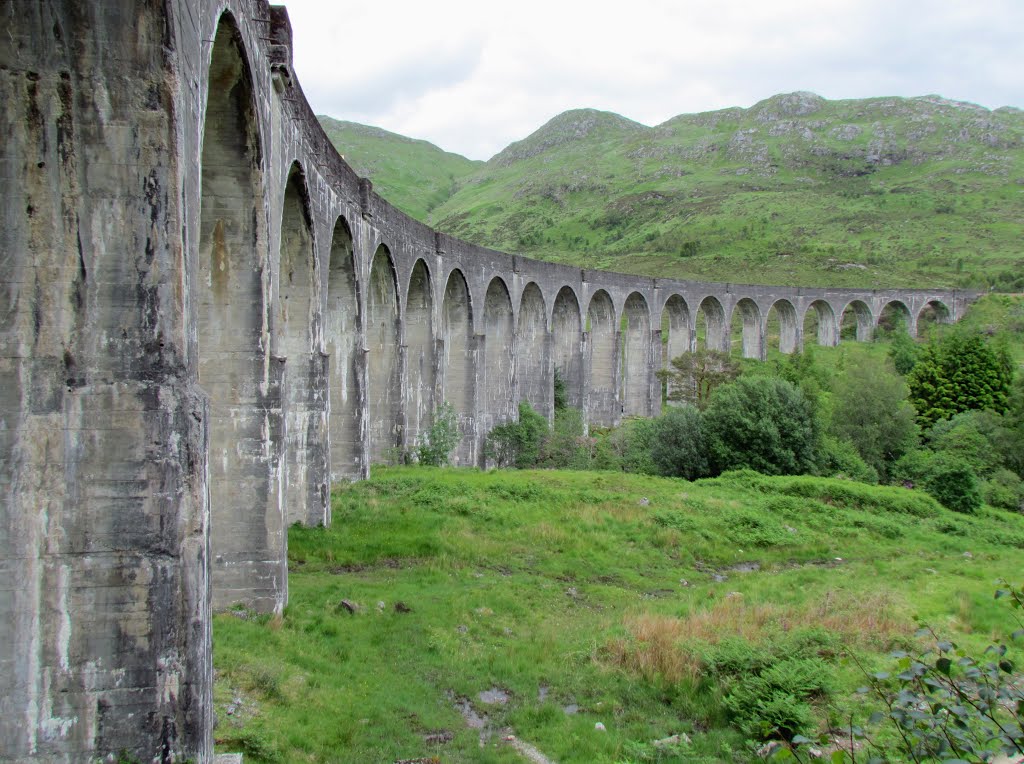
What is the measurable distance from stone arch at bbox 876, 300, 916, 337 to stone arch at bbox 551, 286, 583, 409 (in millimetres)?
29254

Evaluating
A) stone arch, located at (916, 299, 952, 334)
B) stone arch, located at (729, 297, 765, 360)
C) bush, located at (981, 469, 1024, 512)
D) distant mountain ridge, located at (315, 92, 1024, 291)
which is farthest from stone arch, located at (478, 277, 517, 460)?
stone arch, located at (916, 299, 952, 334)

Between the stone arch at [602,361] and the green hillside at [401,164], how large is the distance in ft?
268

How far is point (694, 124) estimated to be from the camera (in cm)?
14438

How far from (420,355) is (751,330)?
1277 inches

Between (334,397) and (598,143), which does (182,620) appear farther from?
(598,143)

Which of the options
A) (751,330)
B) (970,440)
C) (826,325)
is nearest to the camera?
(970,440)

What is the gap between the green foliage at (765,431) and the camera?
2381 centimetres

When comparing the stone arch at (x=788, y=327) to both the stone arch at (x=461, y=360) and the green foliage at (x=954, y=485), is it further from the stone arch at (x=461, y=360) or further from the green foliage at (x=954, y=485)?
the stone arch at (x=461, y=360)

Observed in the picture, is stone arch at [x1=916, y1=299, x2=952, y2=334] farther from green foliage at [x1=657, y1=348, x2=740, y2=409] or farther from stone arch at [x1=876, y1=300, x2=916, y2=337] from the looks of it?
green foliage at [x1=657, y1=348, x2=740, y2=409]

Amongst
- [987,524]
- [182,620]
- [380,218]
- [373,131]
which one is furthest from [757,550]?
[373,131]

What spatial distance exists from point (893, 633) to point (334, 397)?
11239 millimetres

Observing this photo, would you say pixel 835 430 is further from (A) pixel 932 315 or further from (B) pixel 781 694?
(A) pixel 932 315

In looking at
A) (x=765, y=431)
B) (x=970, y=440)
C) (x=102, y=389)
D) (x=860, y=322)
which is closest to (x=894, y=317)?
(x=860, y=322)

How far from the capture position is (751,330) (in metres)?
50.8
